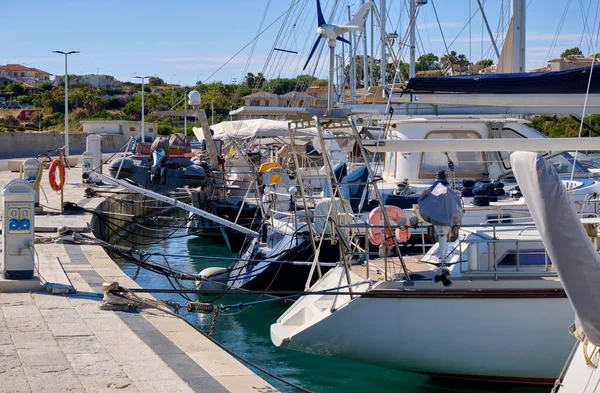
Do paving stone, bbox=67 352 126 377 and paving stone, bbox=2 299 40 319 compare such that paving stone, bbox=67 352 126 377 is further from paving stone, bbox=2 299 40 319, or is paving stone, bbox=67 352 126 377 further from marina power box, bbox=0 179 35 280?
marina power box, bbox=0 179 35 280

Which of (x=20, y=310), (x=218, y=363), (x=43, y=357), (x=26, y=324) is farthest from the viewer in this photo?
(x=20, y=310)

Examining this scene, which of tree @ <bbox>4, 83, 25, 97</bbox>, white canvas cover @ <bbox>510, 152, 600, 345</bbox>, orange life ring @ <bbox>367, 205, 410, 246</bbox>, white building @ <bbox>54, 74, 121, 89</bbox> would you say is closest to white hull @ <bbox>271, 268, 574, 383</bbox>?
orange life ring @ <bbox>367, 205, 410, 246</bbox>

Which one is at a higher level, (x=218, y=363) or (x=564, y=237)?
(x=564, y=237)

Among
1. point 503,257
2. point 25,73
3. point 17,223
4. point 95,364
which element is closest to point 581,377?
point 95,364

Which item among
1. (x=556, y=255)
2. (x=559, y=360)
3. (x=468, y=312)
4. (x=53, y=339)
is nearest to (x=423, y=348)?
(x=468, y=312)

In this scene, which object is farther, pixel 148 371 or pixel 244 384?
pixel 148 371

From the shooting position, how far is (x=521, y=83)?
11.8 metres

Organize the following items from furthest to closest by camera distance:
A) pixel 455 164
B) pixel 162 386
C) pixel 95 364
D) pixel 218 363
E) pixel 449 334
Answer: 1. pixel 455 164
2. pixel 449 334
3. pixel 218 363
4. pixel 95 364
5. pixel 162 386

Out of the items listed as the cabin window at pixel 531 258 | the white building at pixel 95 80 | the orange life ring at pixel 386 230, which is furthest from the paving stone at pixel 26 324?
the white building at pixel 95 80

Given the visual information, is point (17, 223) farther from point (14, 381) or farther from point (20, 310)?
point (14, 381)

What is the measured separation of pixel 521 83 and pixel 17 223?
7088 millimetres

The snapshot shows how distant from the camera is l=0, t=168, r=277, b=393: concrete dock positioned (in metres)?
7.12

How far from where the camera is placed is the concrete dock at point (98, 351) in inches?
280

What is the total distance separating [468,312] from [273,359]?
→ 3687mm
